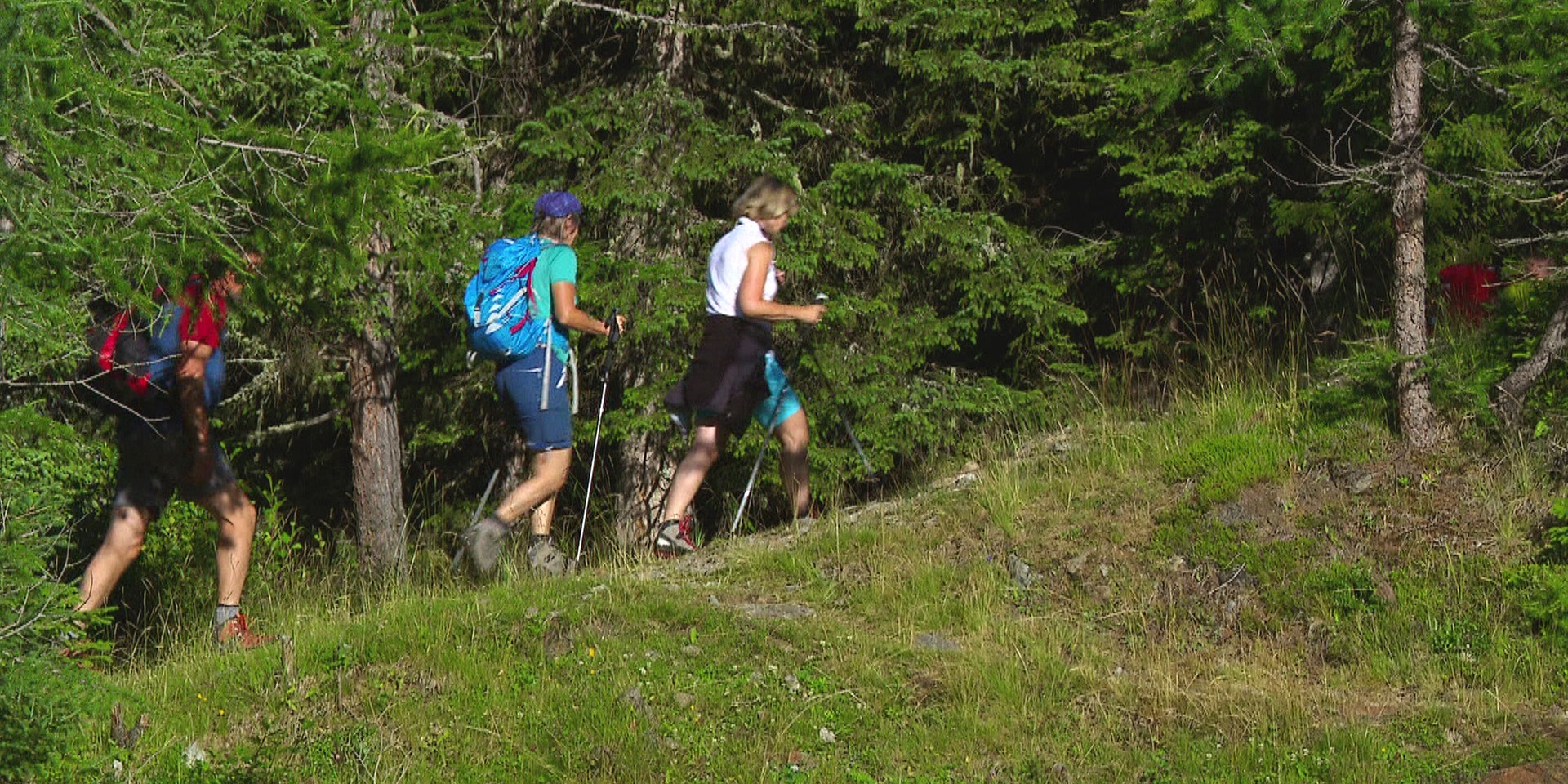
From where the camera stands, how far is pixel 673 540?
7.86 m

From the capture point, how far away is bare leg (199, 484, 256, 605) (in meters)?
7.09

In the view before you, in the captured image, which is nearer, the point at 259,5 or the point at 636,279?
the point at 259,5

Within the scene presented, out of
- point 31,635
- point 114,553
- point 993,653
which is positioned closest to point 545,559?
point 114,553

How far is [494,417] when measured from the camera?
12.4 metres

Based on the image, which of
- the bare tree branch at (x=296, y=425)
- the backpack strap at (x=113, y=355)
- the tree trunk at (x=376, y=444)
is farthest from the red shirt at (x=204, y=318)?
the bare tree branch at (x=296, y=425)

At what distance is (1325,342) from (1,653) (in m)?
8.26

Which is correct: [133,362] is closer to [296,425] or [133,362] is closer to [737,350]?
[737,350]

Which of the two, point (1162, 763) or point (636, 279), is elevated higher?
point (636, 279)

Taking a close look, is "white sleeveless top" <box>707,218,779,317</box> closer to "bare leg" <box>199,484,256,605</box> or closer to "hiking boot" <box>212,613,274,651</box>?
"bare leg" <box>199,484,256,605</box>

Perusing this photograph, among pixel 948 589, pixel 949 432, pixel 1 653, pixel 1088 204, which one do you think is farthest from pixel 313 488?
pixel 1 653

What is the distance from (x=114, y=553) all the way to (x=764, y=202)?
10.7ft

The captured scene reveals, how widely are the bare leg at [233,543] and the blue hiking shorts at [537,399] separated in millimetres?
1251

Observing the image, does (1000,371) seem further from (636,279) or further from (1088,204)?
(636,279)

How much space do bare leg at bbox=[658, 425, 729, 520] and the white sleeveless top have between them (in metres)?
0.61
